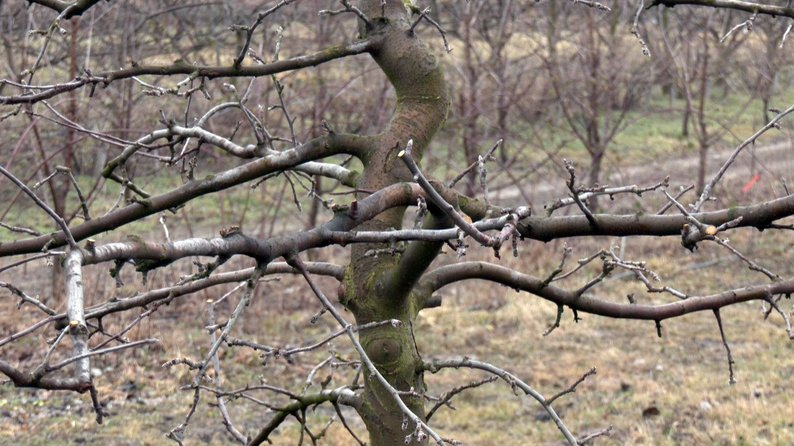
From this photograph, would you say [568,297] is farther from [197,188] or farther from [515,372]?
[515,372]

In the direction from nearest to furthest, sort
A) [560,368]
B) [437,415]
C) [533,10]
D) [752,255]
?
[437,415], [560,368], [752,255], [533,10]

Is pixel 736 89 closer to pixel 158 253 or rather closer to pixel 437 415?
pixel 437 415

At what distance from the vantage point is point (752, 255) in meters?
11.3

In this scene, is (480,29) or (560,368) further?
(480,29)

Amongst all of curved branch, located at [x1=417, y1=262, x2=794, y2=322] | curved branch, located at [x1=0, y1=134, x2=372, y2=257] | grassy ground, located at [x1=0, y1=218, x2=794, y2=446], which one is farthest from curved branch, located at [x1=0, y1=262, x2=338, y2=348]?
grassy ground, located at [x1=0, y1=218, x2=794, y2=446]

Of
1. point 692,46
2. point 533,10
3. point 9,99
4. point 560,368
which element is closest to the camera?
point 9,99

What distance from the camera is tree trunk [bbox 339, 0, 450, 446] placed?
3.15 m

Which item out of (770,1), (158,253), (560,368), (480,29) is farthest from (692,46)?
(158,253)

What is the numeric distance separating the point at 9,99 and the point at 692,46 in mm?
12181

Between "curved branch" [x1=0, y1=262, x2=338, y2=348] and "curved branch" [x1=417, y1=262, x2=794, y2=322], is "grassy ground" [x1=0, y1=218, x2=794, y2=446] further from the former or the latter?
"curved branch" [x1=417, y1=262, x2=794, y2=322]

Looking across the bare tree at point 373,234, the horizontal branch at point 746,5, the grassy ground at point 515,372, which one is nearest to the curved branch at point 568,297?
the bare tree at point 373,234

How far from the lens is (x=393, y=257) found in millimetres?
Result: 3193

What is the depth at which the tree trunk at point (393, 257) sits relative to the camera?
3.15m

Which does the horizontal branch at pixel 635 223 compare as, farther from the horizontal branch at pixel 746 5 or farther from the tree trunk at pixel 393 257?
the horizontal branch at pixel 746 5
